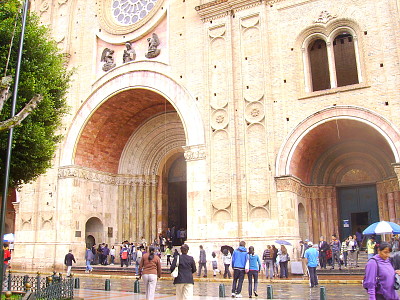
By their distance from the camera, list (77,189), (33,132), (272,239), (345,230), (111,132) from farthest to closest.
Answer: (111,132) → (77,189) → (345,230) → (272,239) → (33,132)

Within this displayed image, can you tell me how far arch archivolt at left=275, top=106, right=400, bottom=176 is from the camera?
15.6 metres

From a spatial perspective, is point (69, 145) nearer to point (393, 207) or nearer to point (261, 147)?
point (261, 147)

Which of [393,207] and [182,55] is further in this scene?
[182,55]

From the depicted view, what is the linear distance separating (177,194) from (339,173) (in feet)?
32.4

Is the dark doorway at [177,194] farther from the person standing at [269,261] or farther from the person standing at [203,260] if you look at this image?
the person standing at [269,261]

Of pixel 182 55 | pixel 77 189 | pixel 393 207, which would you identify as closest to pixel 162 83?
pixel 182 55

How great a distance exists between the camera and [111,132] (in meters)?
24.1

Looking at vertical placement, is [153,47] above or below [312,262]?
above

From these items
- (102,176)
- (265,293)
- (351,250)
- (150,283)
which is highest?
(102,176)

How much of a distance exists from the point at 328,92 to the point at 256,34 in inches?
168

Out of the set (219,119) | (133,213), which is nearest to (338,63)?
(219,119)

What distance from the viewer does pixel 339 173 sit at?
2062 centimetres

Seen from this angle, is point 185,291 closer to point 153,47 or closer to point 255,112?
point 255,112

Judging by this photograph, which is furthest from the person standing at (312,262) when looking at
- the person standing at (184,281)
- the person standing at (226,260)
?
the person standing at (184,281)
